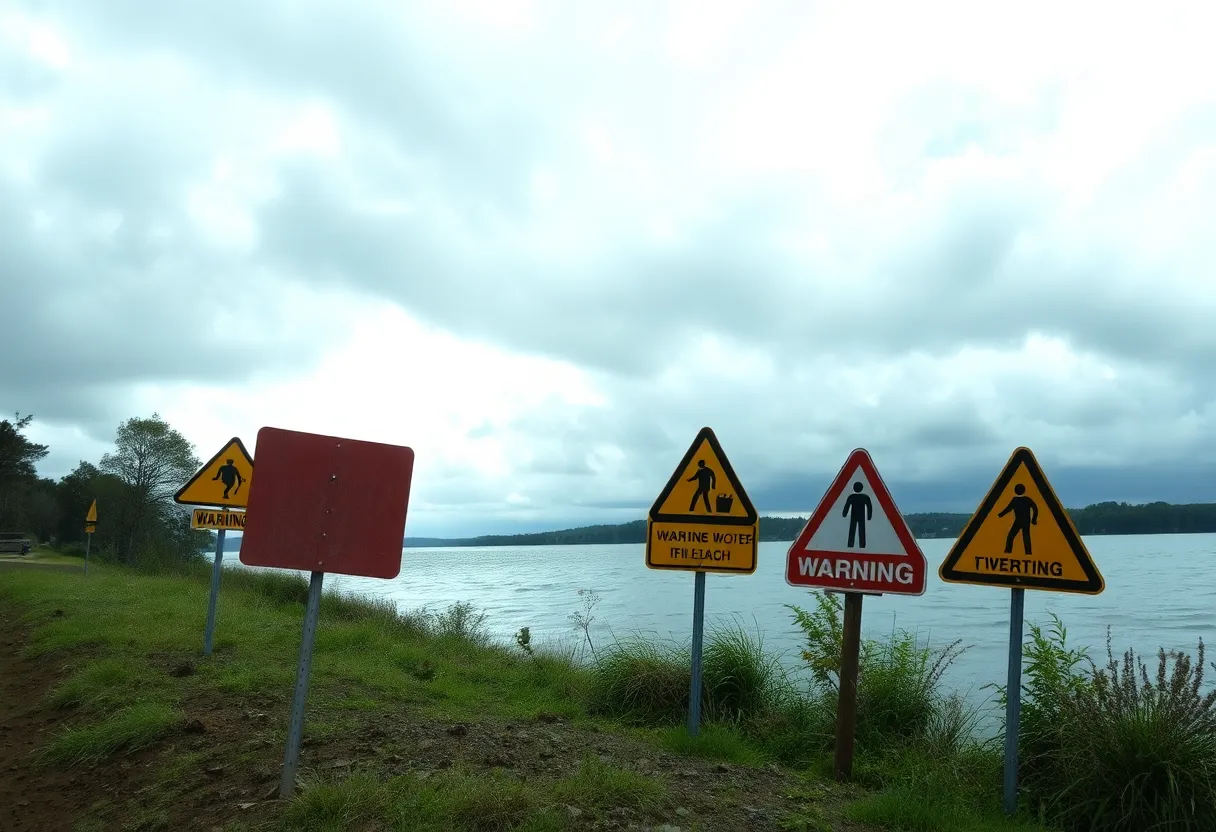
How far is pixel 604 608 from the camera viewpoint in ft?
98.0

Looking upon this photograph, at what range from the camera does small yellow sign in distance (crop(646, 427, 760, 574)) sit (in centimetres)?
621

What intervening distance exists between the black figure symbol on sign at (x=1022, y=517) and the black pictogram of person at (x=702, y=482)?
6.79 ft

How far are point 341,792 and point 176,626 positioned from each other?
28.3 feet

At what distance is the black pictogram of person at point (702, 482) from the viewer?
6.33m

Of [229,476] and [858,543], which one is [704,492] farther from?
[229,476]

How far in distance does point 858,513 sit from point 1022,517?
1.02 m

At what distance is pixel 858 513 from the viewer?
5.69 m

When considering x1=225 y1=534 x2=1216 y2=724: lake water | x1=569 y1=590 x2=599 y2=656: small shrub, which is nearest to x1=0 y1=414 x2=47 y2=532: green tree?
x1=225 y1=534 x2=1216 y2=724: lake water

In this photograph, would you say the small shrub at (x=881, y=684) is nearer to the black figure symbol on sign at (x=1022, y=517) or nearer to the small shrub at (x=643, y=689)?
the small shrub at (x=643, y=689)

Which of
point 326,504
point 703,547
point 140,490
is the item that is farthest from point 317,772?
point 140,490

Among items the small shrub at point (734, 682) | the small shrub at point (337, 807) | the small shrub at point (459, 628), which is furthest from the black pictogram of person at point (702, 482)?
→ the small shrub at point (459, 628)

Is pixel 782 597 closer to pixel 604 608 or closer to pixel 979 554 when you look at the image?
pixel 604 608

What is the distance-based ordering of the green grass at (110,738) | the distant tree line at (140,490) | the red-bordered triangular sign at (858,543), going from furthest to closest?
the distant tree line at (140,490) → the green grass at (110,738) → the red-bordered triangular sign at (858,543)

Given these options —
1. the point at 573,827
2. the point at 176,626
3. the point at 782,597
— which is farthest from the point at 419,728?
the point at 782,597
